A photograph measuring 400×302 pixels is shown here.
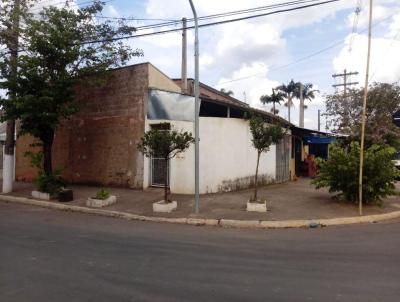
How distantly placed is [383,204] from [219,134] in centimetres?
612

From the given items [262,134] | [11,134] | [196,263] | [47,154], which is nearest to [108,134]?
[47,154]

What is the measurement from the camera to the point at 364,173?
12.8 meters

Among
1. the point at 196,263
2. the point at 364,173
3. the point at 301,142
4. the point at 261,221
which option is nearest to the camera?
the point at 196,263

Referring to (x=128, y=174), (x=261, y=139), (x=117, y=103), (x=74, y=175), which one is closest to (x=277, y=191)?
(x=261, y=139)

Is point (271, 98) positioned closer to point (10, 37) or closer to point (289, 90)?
point (289, 90)

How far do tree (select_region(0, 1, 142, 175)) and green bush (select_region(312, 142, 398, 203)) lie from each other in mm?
9138

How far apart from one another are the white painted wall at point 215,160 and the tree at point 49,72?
3.24 meters

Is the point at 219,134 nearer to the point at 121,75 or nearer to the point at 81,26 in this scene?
the point at 121,75

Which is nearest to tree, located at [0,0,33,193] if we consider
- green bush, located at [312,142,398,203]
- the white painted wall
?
the white painted wall

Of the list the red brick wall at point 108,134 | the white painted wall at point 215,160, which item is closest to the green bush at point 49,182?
the red brick wall at point 108,134

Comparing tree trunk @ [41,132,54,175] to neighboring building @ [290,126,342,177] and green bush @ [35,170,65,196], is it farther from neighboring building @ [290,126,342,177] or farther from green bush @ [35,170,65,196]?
neighboring building @ [290,126,342,177]

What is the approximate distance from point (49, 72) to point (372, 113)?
2002 centimetres

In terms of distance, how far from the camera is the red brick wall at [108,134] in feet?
55.8

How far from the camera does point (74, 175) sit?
19.1 meters
